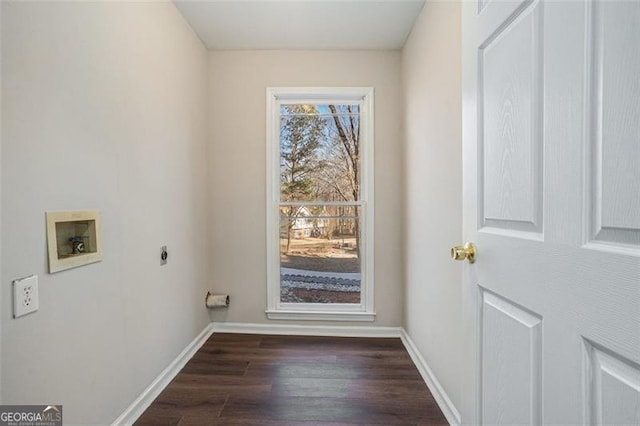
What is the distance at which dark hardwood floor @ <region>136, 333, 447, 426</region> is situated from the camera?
1.78 meters

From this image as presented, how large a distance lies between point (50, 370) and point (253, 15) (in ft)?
7.69

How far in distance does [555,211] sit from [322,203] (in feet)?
7.47

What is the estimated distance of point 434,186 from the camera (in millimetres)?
2023

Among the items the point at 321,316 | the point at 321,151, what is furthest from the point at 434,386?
the point at 321,151

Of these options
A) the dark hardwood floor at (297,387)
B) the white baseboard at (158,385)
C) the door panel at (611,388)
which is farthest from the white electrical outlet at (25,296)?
the door panel at (611,388)

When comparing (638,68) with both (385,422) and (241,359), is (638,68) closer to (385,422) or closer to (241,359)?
(385,422)

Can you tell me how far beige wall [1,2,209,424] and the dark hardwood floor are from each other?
24 cm

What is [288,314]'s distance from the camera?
2.91m

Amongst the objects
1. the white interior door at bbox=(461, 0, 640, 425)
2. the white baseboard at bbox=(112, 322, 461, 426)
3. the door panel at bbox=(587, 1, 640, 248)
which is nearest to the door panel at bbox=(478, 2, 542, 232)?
the white interior door at bbox=(461, 0, 640, 425)

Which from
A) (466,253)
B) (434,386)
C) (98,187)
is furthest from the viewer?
(434,386)

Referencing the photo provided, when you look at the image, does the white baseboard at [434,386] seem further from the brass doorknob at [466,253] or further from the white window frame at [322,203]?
the brass doorknob at [466,253]

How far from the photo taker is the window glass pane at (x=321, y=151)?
2.93 m

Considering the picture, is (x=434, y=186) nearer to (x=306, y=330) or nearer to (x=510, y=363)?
(x=510, y=363)

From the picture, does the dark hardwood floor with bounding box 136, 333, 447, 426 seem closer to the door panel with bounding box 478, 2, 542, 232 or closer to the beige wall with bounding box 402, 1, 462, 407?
the beige wall with bounding box 402, 1, 462, 407
